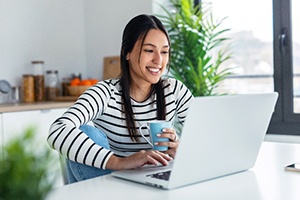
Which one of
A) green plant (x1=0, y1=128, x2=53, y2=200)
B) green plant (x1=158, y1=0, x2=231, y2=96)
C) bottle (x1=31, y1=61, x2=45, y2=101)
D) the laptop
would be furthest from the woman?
bottle (x1=31, y1=61, x2=45, y2=101)

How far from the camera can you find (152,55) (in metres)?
1.75

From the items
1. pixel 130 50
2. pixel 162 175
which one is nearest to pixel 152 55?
pixel 130 50

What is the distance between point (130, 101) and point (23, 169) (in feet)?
4.73

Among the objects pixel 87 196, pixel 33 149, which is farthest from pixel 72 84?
pixel 33 149

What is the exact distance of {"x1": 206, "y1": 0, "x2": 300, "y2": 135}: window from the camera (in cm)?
315

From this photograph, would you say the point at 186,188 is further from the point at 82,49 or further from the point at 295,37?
the point at 82,49

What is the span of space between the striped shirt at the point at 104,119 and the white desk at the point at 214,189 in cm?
16

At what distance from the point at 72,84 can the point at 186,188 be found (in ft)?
8.39

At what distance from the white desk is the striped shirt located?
16 centimetres

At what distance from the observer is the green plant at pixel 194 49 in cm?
325

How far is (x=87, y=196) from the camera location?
41.9 inches

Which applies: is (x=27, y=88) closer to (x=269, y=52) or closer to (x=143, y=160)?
(x=269, y=52)

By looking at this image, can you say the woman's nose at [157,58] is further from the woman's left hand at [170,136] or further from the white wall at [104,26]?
the white wall at [104,26]

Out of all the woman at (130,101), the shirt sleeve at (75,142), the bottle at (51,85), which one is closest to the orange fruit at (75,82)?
the bottle at (51,85)
